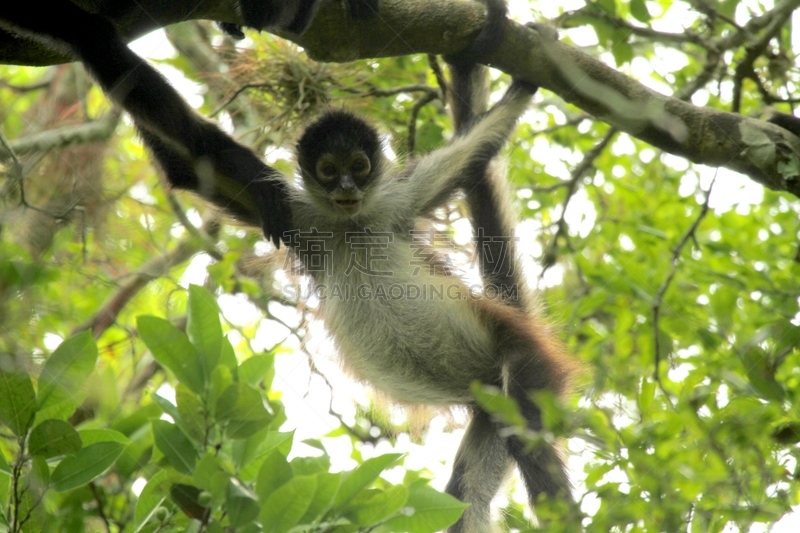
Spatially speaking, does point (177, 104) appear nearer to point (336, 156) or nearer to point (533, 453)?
point (336, 156)

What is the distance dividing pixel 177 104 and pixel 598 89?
2.01m

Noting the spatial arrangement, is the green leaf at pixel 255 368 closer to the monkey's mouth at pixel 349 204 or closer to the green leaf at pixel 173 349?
the green leaf at pixel 173 349

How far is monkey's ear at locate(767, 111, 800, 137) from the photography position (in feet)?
12.2

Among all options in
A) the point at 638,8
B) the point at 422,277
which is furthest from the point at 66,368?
the point at 638,8

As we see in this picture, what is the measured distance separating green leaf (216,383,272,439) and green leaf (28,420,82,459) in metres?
0.42

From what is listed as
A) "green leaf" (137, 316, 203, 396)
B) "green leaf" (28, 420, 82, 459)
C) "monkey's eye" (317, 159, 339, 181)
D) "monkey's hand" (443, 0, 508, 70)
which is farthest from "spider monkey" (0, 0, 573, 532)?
"green leaf" (28, 420, 82, 459)

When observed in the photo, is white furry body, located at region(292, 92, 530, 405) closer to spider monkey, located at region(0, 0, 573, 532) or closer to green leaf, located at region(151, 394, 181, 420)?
spider monkey, located at region(0, 0, 573, 532)

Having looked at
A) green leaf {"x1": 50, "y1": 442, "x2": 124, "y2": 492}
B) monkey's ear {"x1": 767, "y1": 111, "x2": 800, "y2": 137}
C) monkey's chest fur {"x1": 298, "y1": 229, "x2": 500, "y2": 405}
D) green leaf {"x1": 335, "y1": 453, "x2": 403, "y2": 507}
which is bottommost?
green leaf {"x1": 50, "y1": 442, "x2": 124, "y2": 492}

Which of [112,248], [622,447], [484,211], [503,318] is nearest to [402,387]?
[503,318]

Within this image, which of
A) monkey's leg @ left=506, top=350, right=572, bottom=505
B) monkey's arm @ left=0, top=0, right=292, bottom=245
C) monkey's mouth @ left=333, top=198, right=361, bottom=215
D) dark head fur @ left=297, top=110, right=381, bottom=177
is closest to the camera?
monkey's arm @ left=0, top=0, right=292, bottom=245

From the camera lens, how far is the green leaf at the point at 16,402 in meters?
2.35

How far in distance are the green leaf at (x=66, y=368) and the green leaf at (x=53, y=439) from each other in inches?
4.1

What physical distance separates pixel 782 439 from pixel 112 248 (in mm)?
4650

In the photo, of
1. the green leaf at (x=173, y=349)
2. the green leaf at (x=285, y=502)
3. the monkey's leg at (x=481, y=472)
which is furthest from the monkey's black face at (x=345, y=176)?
the green leaf at (x=285, y=502)
